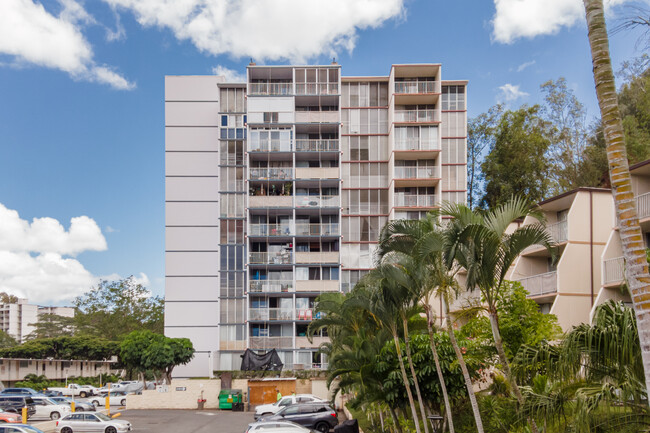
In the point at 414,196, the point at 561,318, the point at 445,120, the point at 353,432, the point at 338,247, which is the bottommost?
the point at 353,432

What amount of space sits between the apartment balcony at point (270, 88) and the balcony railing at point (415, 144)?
11.4m

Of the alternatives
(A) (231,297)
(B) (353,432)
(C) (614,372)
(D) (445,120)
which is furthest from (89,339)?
(C) (614,372)

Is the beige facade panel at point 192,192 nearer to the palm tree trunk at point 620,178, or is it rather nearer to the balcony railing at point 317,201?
the balcony railing at point 317,201

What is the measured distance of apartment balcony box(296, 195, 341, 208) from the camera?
55312mm

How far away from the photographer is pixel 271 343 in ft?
174

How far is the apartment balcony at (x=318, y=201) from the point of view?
5531 cm

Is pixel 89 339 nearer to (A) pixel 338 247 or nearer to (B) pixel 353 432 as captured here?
(A) pixel 338 247

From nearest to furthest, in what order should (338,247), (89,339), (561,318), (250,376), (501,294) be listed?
1. (501,294)
2. (561,318)
3. (250,376)
4. (338,247)
5. (89,339)

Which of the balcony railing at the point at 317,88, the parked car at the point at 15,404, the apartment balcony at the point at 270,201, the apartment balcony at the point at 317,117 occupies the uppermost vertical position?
the balcony railing at the point at 317,88

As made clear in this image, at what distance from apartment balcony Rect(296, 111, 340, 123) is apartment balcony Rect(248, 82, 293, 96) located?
2.50m

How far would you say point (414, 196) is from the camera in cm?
5606

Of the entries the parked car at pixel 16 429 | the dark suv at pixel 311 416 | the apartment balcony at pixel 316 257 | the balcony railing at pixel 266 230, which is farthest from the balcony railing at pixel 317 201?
the parked car at pixel 16 429

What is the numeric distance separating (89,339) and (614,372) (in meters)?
72.2

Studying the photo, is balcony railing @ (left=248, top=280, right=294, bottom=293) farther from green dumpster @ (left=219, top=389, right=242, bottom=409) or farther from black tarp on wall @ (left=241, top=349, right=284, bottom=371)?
green dumpster @ (left=219, top=389, right=242, bottom=409)
